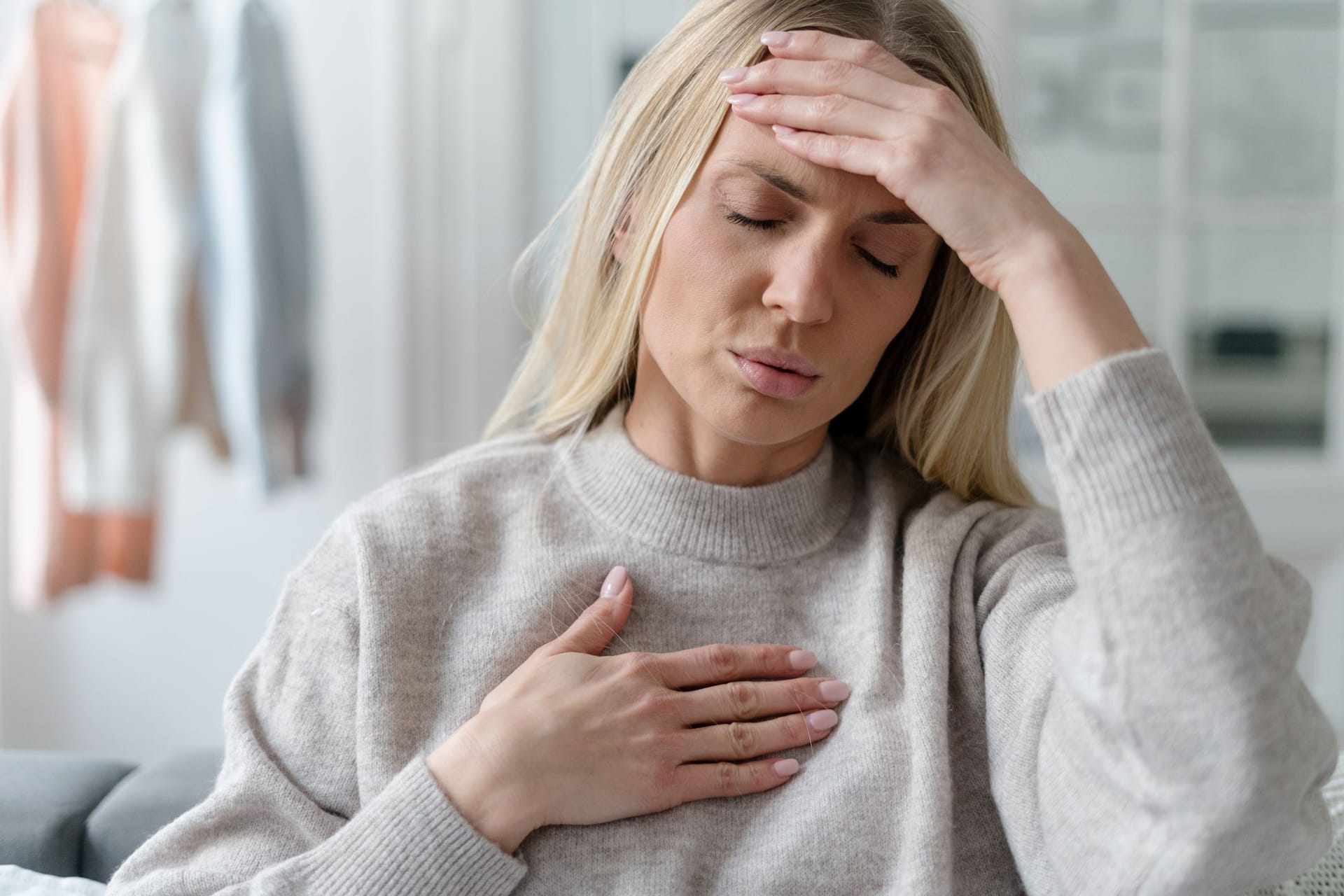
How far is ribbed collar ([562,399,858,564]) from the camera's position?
3.93ft

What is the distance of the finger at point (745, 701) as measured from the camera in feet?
3.55

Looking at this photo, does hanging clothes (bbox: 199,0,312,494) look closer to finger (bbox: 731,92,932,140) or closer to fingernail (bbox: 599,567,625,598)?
fingernail (bbox: 599,567,625,598)

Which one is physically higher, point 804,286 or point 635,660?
point 804,286

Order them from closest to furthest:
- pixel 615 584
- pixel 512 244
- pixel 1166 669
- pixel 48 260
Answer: pixel 1166 669 < pixel 615 584 < pixel 48 260 < pixel 512 244

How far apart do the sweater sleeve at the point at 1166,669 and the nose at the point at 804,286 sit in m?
0.20

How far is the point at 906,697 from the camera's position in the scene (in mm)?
1080

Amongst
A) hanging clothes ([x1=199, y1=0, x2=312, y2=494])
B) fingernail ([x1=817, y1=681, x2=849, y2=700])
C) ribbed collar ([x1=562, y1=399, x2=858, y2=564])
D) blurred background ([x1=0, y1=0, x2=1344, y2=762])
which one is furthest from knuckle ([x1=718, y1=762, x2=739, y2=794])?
blurred background ([x1=0, y1=0, x2=1344, y2=762])

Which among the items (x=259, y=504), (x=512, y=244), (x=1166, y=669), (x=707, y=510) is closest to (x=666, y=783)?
(x=707, y=510)

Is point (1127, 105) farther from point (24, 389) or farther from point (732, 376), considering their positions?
point (24, 389)

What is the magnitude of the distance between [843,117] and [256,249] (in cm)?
152

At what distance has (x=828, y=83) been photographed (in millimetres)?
1041

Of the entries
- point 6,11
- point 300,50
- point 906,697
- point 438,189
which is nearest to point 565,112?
point 438,189

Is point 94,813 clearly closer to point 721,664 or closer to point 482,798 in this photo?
point 482,798

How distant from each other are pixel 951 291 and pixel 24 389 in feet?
5.80
